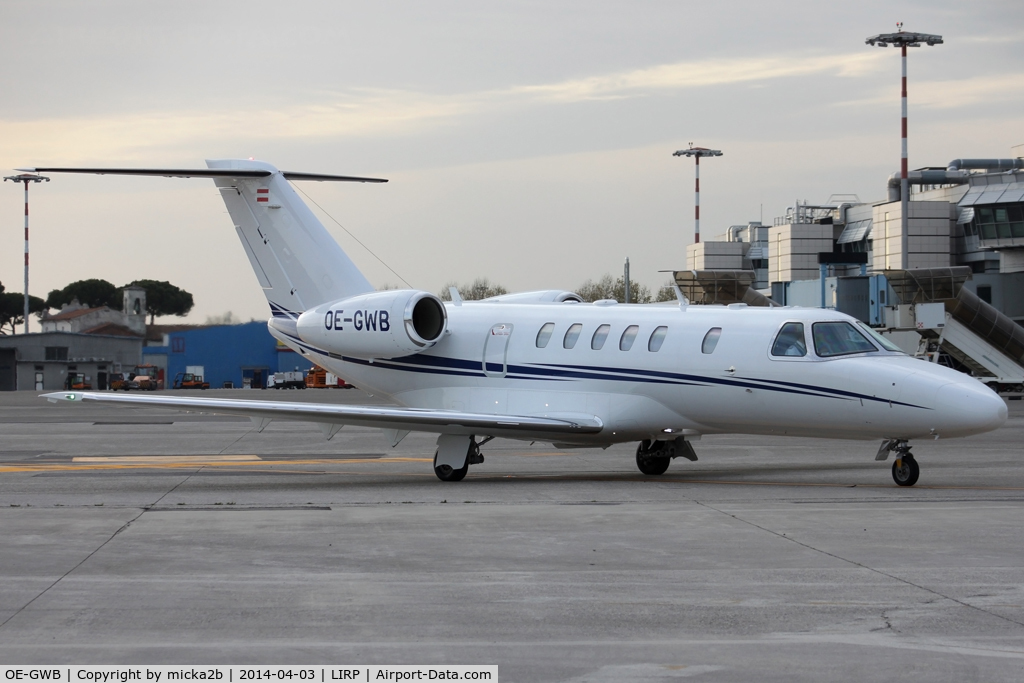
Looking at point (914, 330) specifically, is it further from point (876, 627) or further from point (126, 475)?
point (876, 627)

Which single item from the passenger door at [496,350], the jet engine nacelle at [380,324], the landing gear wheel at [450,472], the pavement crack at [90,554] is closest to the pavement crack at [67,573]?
the pavement crack at [90,554]

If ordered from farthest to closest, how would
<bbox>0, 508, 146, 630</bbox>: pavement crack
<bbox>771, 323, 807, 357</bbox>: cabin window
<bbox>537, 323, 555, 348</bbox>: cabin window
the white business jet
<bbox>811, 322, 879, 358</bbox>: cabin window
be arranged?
<bbox>537, 323, 555, 348</bbox>: cabin window, <bbox>771, 323, 807, 357</bbox>: cabin window, <bbox>811, 322, 879, 358</bbox>: cabin window, the white business jet, <bbox>0, 508, 146, 630</bbox>: pavement crack

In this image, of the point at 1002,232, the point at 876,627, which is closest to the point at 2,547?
the point at 876,627

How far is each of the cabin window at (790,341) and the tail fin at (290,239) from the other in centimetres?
800

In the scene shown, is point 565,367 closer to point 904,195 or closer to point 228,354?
point 904,195

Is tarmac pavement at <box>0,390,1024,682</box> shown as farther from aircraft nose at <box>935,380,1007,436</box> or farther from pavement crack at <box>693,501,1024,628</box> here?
aircraft nose at <box>935,380,1007,436</box>

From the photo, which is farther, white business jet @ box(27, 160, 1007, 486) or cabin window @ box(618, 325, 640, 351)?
cabin window @ box(618, 325, 640, 351)

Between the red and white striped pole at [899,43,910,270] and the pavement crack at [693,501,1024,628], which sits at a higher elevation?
the red and white striped pole at [899,43,910,270]

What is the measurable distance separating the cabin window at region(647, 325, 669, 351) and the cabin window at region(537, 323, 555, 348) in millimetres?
1826

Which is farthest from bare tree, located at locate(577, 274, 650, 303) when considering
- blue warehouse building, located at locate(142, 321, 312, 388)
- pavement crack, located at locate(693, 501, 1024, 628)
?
pavement crack, located at locate(693, 501, 1024, 628)

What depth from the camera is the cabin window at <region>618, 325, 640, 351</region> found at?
17.9 metres

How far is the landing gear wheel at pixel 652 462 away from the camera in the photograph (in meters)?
18.6

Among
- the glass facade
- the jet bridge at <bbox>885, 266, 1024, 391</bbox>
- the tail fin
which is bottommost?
the jet bridge at <bbox>885, 266, 1024, 391</bbox>

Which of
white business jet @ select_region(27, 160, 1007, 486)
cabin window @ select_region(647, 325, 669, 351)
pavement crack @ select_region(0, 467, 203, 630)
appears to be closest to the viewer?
pavement crack @ select_region(0, 467, 203, 630)
